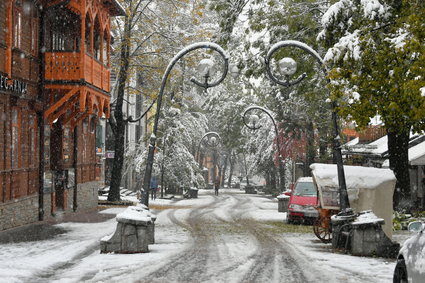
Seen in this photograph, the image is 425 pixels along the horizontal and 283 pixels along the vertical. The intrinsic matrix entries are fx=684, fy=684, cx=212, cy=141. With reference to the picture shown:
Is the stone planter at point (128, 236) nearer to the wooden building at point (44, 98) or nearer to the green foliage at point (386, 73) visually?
the green foliage at point (386, 73)

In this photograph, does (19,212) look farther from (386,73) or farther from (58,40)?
(386,73)

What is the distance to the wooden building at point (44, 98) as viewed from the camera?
20.2m

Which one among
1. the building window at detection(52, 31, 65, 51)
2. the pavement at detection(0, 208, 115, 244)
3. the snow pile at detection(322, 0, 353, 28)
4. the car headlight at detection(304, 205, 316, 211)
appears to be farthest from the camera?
the building window at detection(52, 31, 65, 51)

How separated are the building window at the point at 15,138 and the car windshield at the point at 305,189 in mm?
10878

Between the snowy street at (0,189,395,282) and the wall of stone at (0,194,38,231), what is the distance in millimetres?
1714

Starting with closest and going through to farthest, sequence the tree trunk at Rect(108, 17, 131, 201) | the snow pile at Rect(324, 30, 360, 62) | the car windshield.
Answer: the snow pile at Rect(324, 30, 360, 62), the car windshield, the tree trunk at Rect(108, 17, 131, 201)

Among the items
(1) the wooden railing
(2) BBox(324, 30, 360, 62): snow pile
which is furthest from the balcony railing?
(2) BBox(324, 30, 360, 62): snow pile

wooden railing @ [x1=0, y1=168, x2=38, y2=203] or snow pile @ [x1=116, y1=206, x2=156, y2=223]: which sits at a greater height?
wooden railing @ [x1=0, y1=168, x2=38, y2=203]

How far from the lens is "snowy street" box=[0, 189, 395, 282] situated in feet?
38.9

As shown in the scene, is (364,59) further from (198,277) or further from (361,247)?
(198,277)

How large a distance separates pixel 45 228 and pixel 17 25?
6394 millimetres

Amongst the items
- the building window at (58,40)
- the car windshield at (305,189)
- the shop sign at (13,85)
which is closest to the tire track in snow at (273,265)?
the car windshield at (305,189)

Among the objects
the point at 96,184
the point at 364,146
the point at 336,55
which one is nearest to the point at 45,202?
the point at 96,184

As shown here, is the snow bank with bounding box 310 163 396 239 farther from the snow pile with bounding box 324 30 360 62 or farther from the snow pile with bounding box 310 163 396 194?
the snow pile with bounding box 324 30 360 62
